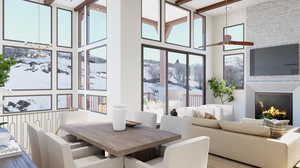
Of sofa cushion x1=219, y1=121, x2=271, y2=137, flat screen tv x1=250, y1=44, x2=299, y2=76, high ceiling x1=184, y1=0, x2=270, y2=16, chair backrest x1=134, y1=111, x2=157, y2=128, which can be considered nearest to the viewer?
sofa cushion x1=219, y1=121, x2=271, y2=137

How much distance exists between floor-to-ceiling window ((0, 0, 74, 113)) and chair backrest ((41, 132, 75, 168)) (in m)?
3.38

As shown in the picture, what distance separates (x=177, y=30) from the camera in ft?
19.6

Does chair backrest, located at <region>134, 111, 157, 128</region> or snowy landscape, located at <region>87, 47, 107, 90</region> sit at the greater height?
snowy landscape, located at <region>87, 47, 107, 90</region>

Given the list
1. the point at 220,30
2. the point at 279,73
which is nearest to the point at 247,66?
the point at 279,73

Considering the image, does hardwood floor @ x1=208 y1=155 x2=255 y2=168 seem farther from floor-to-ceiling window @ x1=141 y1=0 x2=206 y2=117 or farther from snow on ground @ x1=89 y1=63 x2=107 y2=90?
snow on ground @ x1=89 y1=63 x2=107 y2=90

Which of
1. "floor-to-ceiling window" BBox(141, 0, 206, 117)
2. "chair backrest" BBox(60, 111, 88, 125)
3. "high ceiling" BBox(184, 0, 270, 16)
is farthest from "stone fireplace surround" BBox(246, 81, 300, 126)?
"chair backrest" BBox(60, 111, 88, 125)

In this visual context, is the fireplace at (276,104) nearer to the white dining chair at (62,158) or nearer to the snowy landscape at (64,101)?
the white dining chair at (62,158)

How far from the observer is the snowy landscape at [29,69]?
186 inches

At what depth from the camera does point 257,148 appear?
3154 millimetres

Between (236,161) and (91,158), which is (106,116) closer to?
(91,158)

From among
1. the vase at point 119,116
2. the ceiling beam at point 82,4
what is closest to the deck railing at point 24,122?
the vase at point 119,116

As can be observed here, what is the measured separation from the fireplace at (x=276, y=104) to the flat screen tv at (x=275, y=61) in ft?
2.12

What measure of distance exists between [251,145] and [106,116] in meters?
3.13

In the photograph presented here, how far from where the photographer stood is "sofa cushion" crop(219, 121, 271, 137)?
3.12m
